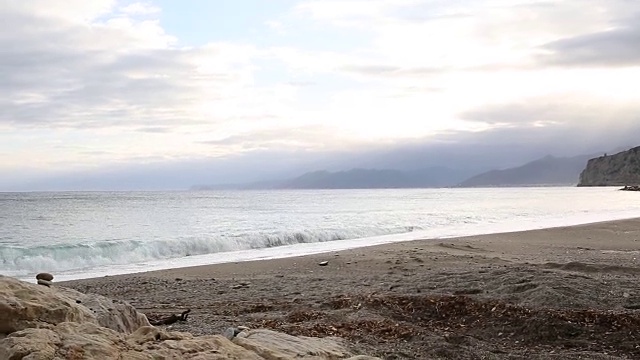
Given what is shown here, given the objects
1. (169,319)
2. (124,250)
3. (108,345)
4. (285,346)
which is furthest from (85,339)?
(124,250)

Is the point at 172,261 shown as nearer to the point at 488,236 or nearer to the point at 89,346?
the point at 488,236

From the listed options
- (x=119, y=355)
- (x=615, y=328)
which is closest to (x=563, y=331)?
(x=615, y=328)

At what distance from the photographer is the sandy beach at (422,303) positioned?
25.4ft

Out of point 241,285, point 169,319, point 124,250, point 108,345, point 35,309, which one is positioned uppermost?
Answer: point 35,309

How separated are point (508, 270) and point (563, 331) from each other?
4.38m

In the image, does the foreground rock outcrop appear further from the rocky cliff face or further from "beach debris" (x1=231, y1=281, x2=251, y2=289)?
the rocky cliff face

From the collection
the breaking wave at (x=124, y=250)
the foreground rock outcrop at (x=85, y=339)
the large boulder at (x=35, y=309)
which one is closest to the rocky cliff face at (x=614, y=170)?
the breaking wave at (x=124, y=250)

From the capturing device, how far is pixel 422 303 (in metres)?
9.77

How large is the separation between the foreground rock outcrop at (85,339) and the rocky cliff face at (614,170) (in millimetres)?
178659

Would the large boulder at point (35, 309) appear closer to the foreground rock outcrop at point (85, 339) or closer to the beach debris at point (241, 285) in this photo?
the foreground rock outcrop at point (85, 339)

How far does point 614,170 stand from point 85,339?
194653 mm

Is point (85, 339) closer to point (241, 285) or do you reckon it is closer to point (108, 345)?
point (108, 345)

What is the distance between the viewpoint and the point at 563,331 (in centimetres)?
812

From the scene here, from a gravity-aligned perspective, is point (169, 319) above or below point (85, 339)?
below
